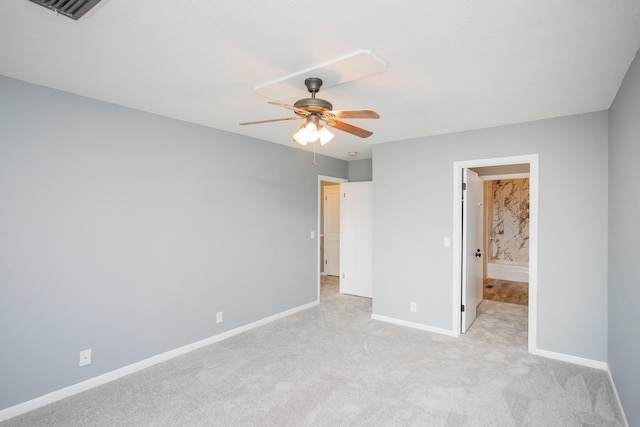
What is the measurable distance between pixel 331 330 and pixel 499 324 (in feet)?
7.23

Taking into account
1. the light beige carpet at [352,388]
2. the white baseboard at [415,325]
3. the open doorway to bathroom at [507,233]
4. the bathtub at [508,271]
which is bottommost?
the light beige carpet at [352,388]

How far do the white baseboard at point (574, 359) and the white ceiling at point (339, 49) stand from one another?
236 cm

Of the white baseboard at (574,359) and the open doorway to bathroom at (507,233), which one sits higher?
the open doorway to bathroom at (507,233)

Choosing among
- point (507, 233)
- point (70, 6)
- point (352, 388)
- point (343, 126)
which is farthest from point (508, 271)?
point (70, 6)

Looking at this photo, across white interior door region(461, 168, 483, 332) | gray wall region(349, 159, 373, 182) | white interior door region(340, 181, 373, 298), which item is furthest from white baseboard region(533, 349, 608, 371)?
gray wall region(349, 159, 373, 182)

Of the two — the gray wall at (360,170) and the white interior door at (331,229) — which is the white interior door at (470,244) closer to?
the gray wall at (360,170)

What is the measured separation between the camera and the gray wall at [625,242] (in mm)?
1980

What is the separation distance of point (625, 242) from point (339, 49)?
2.36 m

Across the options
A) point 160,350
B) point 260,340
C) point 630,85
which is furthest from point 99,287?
point 630,85

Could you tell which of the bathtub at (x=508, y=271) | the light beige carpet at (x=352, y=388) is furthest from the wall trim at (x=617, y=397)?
the bathtub at (x=508, y=271)

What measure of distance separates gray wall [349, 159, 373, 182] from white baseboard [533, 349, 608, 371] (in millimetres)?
3386

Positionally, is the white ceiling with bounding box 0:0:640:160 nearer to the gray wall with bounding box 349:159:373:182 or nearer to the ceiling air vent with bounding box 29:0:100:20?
the ceiling air vent with bounding box 29:0:100:20

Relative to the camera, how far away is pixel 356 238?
567 centimetres

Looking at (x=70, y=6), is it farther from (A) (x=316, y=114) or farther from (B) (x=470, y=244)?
(B) (x=470, y=244)
